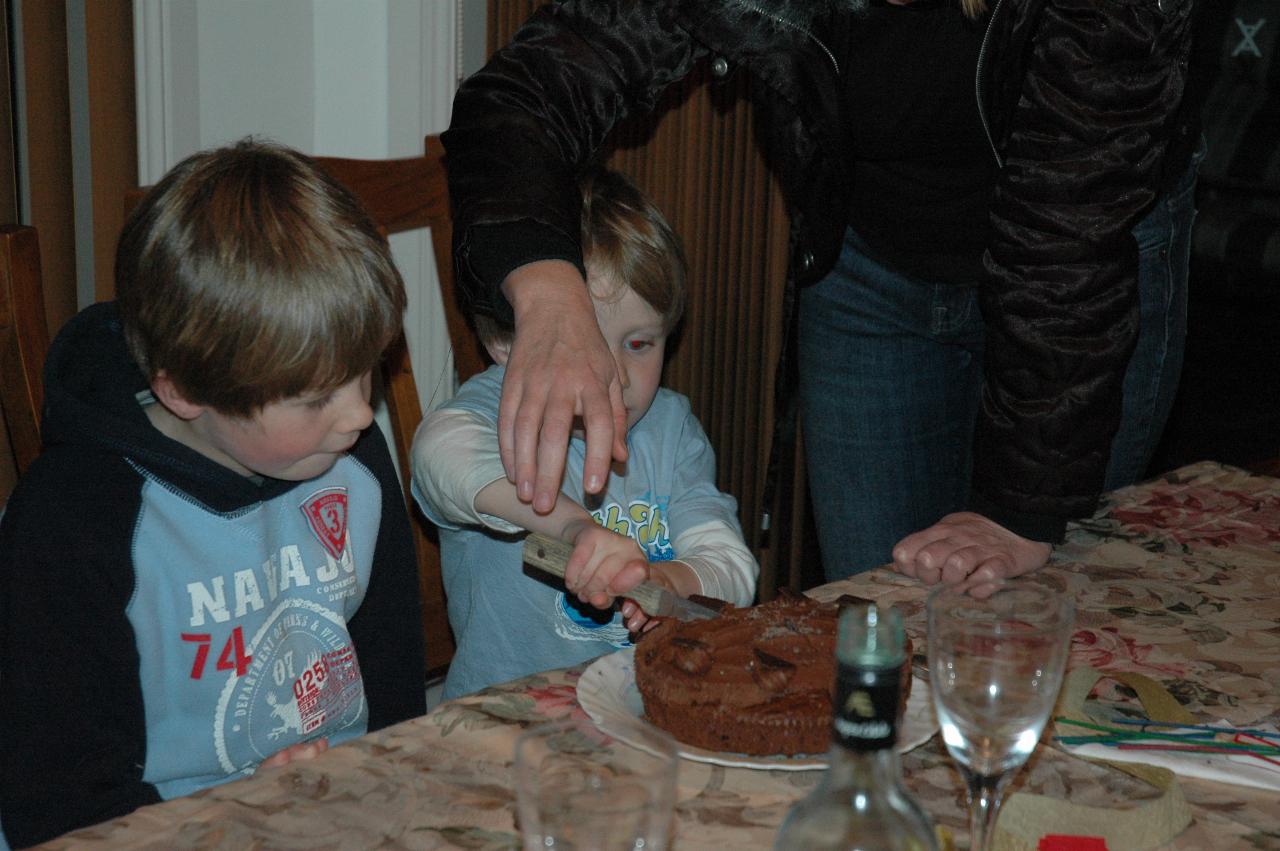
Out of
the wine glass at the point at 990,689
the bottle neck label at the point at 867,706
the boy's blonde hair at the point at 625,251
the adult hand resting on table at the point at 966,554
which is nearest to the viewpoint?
the bottle neck label at the point at 867,706

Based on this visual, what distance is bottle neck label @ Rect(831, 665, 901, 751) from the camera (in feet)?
2.09

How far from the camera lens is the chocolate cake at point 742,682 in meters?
0.98

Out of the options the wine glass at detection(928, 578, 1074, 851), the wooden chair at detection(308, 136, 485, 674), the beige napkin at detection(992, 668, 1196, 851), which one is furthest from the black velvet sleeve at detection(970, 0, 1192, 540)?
the wooden chair at detection(308, 136, 485, 674)

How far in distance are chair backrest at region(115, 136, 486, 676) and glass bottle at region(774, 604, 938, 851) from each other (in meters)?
1.05

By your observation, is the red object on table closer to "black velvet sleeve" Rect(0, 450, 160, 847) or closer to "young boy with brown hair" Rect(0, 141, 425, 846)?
"young boy with brown hair" Rect(0, 141, 425, 846)

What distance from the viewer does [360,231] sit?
1343mm

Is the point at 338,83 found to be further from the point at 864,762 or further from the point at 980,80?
the point at 864,762

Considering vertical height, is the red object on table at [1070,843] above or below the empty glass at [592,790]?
below

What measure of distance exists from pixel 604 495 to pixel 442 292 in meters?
0.41

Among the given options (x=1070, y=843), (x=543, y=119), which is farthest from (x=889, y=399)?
(x=1070, y=843)

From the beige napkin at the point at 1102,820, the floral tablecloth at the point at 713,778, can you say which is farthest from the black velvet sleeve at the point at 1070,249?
the beige napkin at the point at 1102,820

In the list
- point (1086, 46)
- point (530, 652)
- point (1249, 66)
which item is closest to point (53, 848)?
point (530, 652)

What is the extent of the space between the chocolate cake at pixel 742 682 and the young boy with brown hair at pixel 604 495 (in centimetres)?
43

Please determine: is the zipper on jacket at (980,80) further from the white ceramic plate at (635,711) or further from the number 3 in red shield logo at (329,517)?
the number 3 in red shield logo at (329,517)
